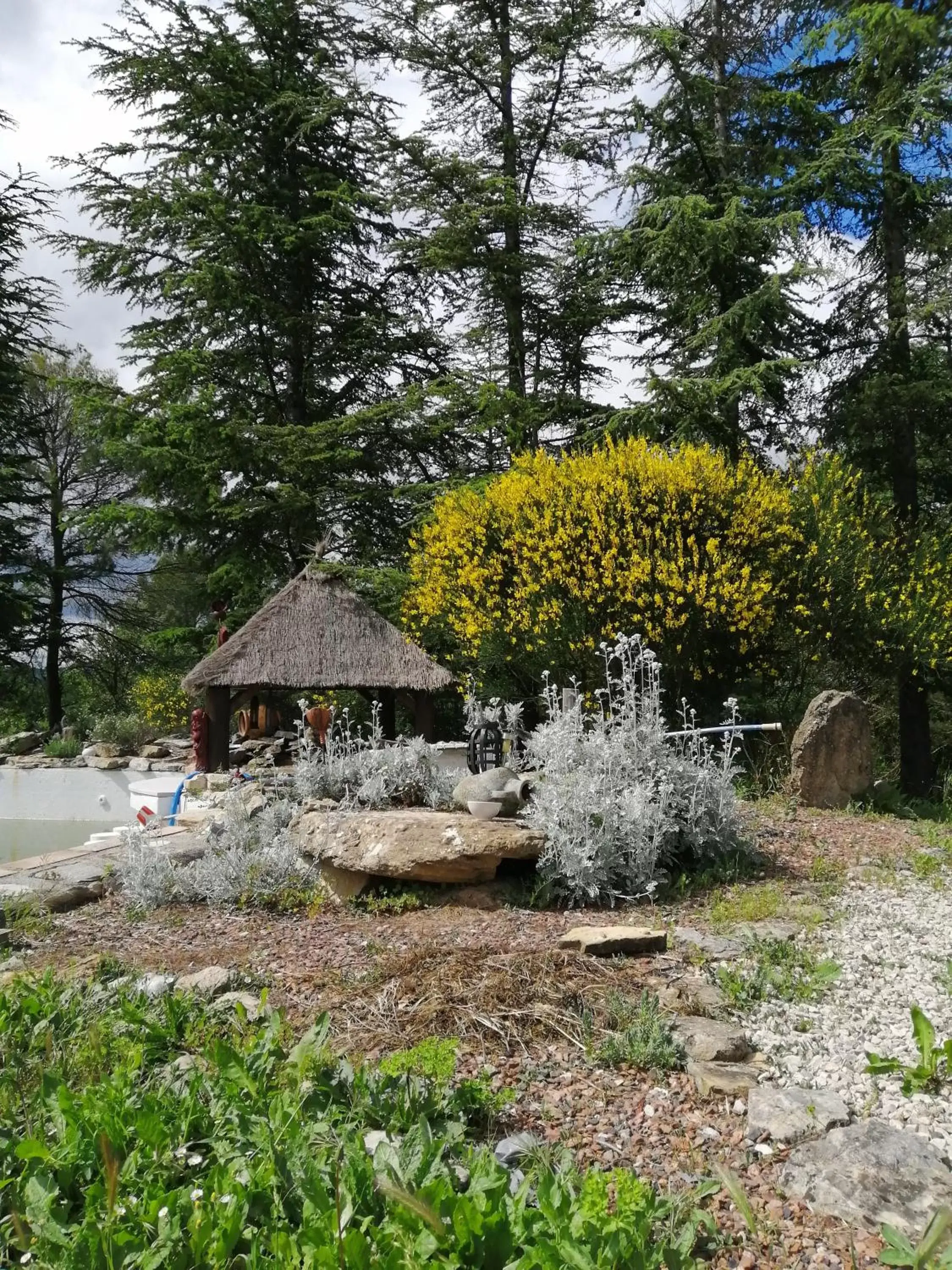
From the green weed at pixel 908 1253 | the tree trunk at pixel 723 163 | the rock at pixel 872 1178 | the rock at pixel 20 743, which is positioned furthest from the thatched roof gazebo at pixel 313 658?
the green weed at pixel 908 1253

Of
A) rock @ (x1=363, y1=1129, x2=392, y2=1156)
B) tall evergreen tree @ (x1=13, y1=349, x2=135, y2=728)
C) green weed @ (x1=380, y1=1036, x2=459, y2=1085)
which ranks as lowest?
rock @ (x1=363, y1=1129, x2=392, y2=1156)

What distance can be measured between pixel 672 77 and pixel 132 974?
13735 millimetres

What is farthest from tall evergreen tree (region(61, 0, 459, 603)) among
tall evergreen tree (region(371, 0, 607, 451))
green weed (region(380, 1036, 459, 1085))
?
green weed (region(380, 1036, 459, 1085))

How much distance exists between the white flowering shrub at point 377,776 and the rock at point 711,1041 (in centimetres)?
312

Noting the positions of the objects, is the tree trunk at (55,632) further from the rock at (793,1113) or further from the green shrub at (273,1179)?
the rock at (793,1113)

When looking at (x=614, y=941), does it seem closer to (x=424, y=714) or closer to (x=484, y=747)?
(x=484, y=747)

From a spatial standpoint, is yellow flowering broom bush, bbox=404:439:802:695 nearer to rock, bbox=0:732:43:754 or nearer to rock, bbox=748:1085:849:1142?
rock, bbox=748:1085:849:1142

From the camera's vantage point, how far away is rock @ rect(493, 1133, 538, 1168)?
219 cm

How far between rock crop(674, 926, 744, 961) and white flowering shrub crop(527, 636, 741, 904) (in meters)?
0.50

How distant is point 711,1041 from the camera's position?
9.29 feet

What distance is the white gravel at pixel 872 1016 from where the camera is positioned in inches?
100

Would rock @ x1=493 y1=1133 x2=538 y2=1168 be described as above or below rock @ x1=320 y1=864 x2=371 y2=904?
below

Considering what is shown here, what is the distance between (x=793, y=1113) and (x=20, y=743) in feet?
48.7

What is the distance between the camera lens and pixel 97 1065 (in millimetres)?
2514
